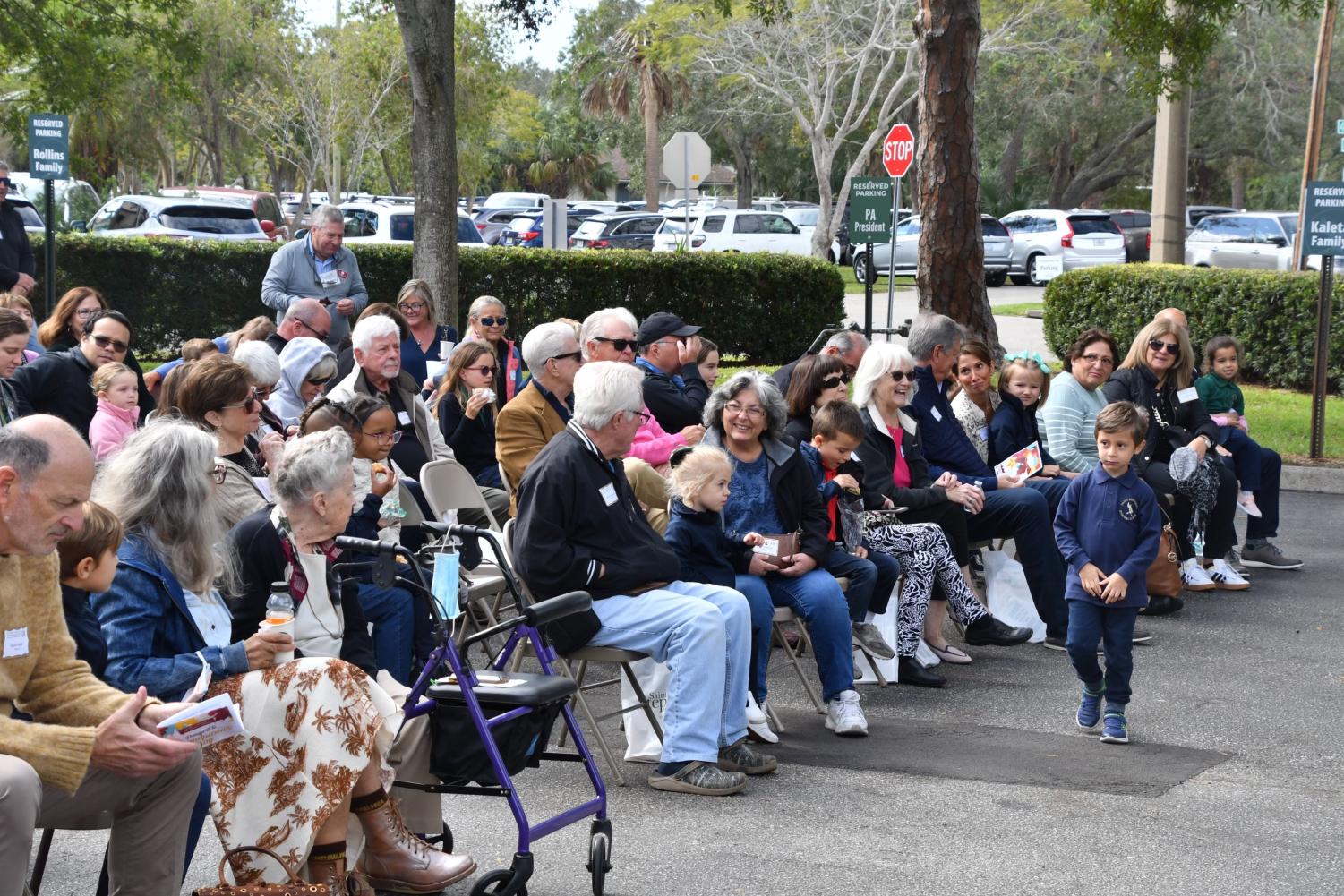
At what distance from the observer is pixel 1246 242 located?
30.9 metres

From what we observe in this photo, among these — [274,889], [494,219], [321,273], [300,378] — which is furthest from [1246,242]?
[274,889]

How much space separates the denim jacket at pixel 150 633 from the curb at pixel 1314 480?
402 inches

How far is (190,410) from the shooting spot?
225 inches

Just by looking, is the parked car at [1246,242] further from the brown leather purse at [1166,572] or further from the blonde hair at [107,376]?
the blonde hair at [107,376]

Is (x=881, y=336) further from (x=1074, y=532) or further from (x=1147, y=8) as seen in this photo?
(x=1074, y=532)

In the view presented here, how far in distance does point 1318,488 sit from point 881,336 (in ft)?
35.5

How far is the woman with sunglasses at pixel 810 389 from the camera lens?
732 centimetres

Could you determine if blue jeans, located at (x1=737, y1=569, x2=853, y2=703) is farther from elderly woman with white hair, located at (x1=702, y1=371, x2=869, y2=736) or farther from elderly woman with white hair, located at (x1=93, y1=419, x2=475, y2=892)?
elderly woman with white hair, located at (x1=93, y1=419, x2=475, y2=892)

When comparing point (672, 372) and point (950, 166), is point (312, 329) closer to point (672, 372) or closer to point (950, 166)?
point (672, 372)

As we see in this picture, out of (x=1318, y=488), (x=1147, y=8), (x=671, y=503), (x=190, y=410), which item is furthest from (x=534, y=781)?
(x=1147, y=8)

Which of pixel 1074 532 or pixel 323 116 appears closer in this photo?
pixel 1074 532

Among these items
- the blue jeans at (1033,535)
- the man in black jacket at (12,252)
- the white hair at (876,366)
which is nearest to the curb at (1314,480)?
the blue jeans at (1033,535)

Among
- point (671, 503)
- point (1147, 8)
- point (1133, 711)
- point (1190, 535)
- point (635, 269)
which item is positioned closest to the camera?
point (671, 503)

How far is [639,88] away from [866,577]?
47.0 meters
